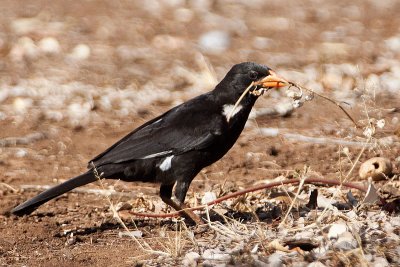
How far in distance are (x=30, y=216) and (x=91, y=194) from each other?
68 centimetres

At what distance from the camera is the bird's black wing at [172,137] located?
6250mm

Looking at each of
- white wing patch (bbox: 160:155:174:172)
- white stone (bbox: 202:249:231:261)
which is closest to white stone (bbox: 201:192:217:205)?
white wing patch (bbox: 160:155:174:172)

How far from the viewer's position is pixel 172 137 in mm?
6352

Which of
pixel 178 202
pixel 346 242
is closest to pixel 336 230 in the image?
pixel 346 242

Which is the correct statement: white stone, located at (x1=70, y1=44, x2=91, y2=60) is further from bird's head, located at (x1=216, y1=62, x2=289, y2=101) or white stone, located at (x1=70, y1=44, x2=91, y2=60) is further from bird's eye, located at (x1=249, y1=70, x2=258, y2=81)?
bird's eye, located at (x1=249, y1=70, x2=258, y2=81)

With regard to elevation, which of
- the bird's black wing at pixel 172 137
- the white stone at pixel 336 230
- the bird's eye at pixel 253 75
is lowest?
the bird's black wing at pixel 172 137

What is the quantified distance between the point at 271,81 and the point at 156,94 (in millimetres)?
3282

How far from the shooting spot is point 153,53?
34.8 feet

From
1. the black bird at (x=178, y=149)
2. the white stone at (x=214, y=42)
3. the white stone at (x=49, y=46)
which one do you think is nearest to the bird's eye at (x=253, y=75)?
the black bird at (x=178, y=149)

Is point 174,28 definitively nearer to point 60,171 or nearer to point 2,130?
point 2,130

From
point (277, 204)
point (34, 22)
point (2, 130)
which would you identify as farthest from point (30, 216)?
point (34, 22)

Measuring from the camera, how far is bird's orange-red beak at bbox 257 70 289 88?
627 cm

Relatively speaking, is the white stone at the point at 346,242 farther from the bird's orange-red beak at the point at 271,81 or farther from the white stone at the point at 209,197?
the white stone at the point at 209,197

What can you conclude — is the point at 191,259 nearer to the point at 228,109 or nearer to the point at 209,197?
the point at 209,197
